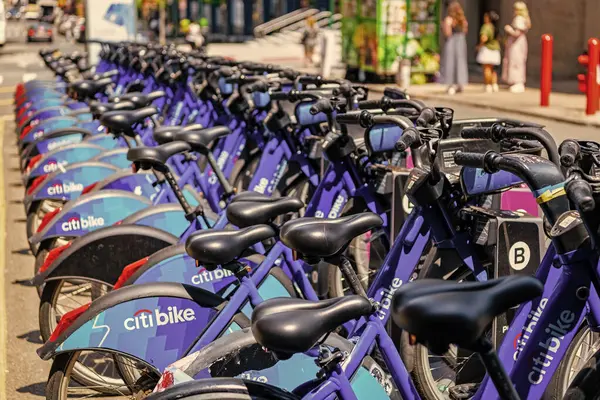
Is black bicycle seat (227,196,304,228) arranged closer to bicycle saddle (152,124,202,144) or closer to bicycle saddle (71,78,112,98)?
bicycle saddle (152,124,202,144)

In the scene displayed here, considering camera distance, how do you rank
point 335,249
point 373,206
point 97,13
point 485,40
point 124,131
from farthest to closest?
point 485,40 < point 97,13 < point 124,131 < point 373,206 < point 335,249

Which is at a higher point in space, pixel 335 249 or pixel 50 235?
pixel 335 249

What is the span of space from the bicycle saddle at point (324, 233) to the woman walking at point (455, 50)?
733 inches

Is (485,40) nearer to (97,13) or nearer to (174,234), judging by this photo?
(97,13)

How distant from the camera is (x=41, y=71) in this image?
34000mm

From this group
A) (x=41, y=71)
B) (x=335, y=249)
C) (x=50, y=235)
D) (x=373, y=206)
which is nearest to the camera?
(x=335, y=249)

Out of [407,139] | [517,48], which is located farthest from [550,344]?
[517,48]

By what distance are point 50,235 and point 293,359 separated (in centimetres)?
296

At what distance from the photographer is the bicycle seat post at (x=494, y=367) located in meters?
2.37

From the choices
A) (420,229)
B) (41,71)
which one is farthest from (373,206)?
(41,71)

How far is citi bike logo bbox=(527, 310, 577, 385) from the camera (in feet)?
10.4

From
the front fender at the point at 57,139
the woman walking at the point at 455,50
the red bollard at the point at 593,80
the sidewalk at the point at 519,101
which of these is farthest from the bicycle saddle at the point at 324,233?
the woman walking at the point at 455,50

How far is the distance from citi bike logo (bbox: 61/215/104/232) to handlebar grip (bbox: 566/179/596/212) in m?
3.55

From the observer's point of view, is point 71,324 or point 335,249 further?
point 71,324
